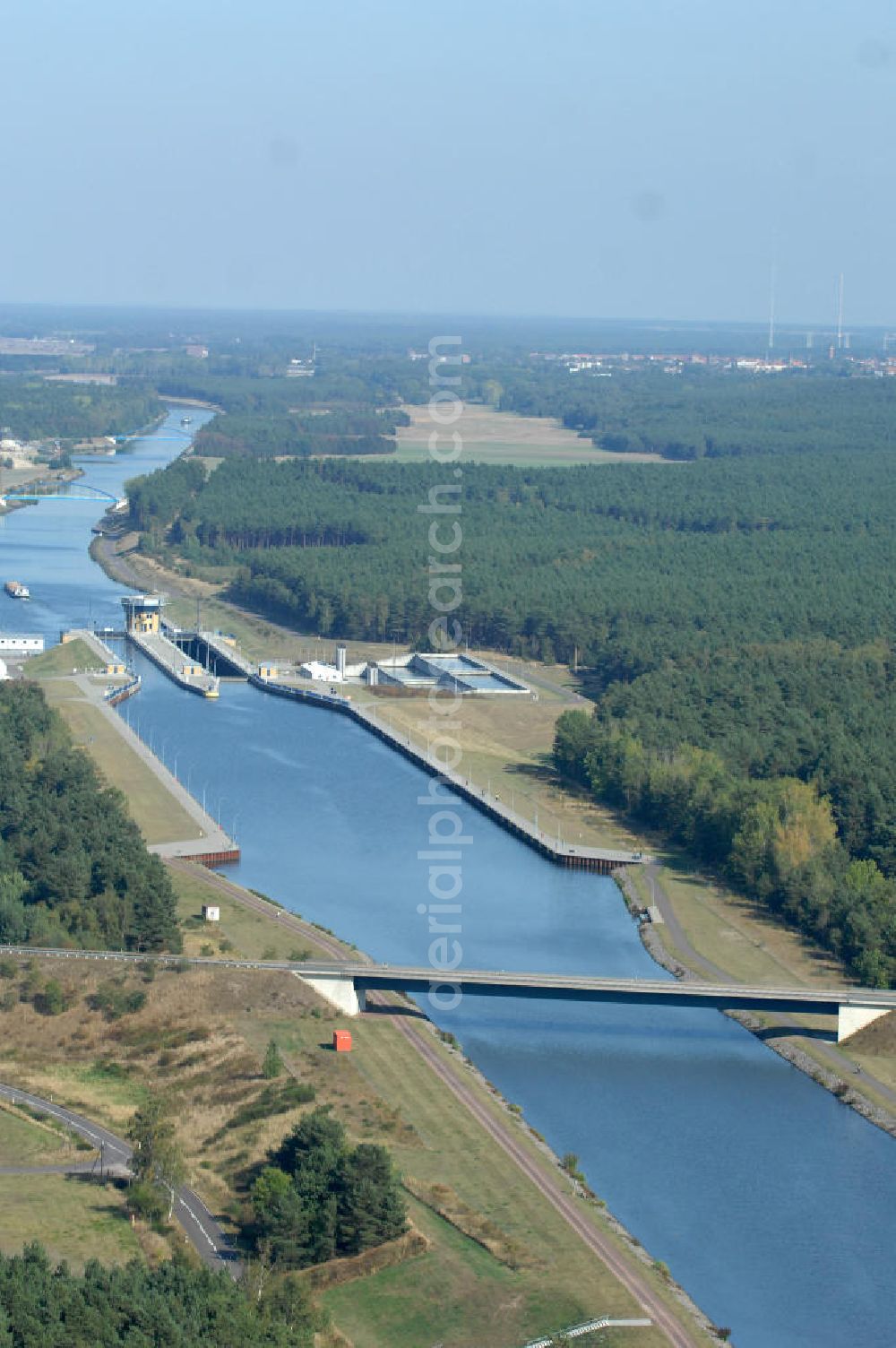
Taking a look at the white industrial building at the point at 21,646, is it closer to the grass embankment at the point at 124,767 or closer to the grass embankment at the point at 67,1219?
the grass embankment at the point at 124,767

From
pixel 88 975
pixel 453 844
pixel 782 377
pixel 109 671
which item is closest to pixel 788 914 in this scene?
pixel 453 844

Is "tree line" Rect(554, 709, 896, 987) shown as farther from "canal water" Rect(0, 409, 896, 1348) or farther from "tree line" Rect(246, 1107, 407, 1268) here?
"tree line" Rect(246, 1107, 407, 1268)

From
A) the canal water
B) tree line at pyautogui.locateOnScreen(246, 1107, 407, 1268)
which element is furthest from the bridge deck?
tree line at pyautogui.locateOnScreen(246, 1107, 407, 1268)

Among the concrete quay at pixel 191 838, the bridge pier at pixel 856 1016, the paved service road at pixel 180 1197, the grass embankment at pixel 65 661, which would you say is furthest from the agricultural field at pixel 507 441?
the paved service road at pixel 180 1197

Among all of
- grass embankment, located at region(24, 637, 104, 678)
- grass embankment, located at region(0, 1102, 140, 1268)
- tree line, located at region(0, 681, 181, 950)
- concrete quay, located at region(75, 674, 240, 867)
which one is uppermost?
tree line, located at region(0, 681, 181, 950)

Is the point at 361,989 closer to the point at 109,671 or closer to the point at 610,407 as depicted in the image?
the point at 109,671

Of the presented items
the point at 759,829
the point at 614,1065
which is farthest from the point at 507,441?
the point at 614,1065

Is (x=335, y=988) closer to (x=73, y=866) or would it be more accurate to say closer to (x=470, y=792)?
(x=73, y=866)

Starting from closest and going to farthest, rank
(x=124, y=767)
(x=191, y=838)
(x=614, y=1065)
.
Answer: (x=614, y=1065), (x=191, y=838), (x=124, y=767)
